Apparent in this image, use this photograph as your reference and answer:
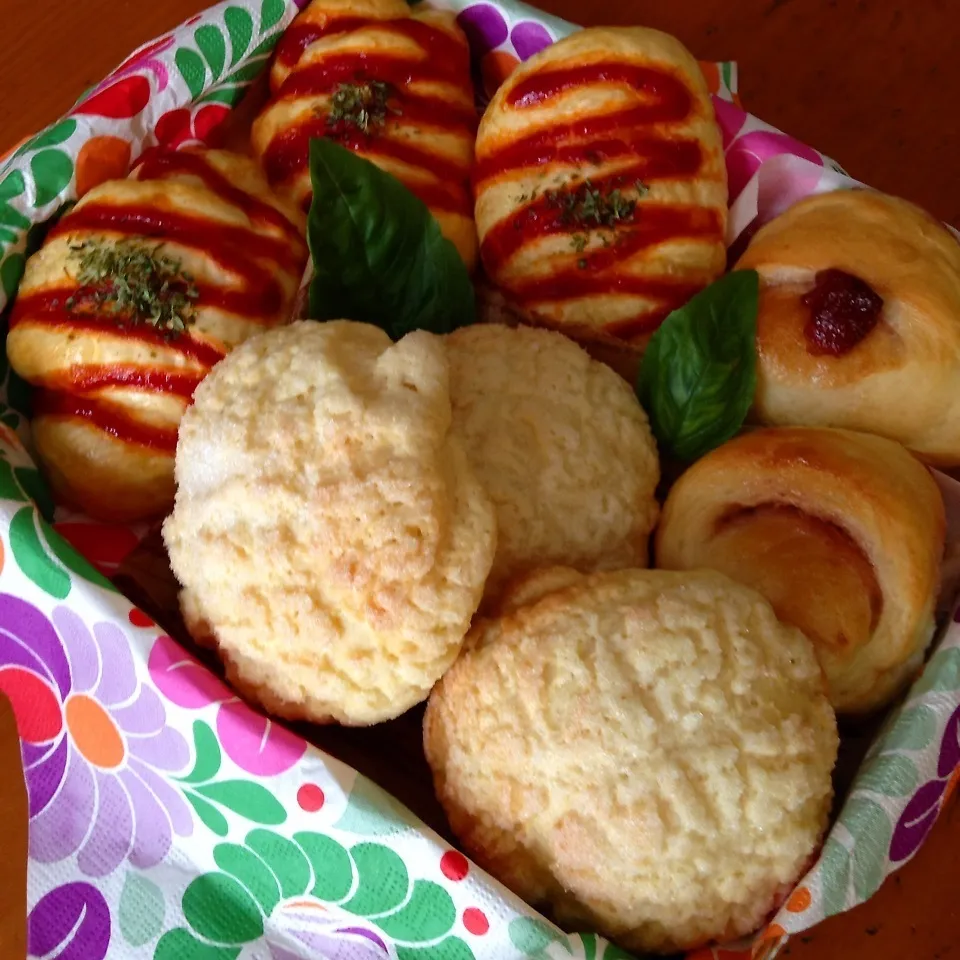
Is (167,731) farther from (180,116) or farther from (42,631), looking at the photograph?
(180,116)

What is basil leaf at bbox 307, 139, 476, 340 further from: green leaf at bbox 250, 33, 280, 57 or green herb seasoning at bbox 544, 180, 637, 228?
green leaf at bbox 250, 33, 280, 57

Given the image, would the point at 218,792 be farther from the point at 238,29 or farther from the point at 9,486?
the point at 238,29

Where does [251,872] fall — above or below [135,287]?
below

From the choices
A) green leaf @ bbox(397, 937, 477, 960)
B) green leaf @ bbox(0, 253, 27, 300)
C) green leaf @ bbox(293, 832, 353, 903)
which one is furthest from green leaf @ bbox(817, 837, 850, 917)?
green leaf @ bbox(0, 253, 27, 300)

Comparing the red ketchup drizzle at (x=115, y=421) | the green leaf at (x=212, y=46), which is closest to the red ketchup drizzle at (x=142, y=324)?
the red ketchup drizzle at (x=115, y=421)

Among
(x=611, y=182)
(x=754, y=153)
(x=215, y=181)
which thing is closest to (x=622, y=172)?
(x=611, y=182)

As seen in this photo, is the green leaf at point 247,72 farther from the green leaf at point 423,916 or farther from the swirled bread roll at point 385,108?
the green leaf at point 423,916
